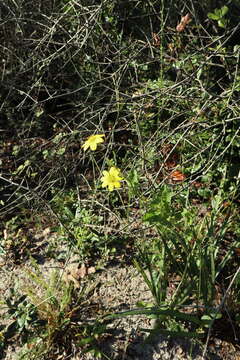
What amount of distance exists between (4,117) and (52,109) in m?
0.41

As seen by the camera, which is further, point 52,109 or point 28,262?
point 52,109

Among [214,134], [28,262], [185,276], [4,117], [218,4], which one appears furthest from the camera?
[4,117]

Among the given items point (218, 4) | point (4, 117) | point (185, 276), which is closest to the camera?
point (185, 276)

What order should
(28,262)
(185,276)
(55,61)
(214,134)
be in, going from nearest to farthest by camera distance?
(185,276)
(214,134)
(28,262)
(55,61)

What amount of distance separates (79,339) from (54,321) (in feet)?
0.51

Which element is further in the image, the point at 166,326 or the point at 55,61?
the point at 55,61

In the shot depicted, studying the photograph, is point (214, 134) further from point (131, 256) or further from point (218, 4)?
point (218, 4)

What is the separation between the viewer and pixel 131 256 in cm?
253

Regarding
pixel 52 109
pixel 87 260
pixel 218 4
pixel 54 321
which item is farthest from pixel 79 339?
Answer: pixel 218 4

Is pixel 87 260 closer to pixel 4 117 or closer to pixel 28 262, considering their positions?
pixel 28 262

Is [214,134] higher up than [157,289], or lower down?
higher up

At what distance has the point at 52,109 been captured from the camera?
365cm

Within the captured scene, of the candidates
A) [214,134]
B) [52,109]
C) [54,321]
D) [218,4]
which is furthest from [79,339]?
[218,4]

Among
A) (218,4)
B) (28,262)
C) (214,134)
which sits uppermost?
(218,4)
